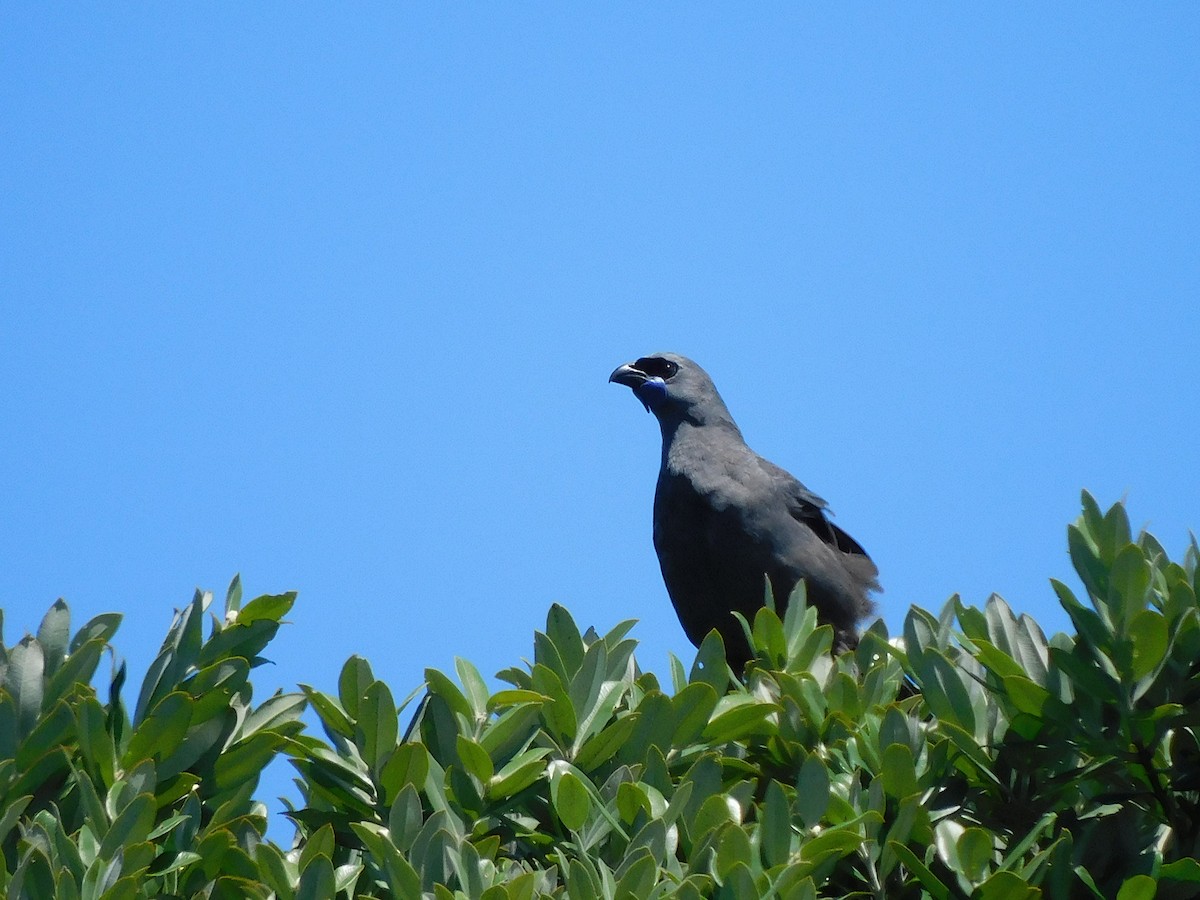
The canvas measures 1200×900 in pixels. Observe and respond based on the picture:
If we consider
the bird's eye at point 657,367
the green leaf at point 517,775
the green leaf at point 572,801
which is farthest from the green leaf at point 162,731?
the bird's eye at point 657,367

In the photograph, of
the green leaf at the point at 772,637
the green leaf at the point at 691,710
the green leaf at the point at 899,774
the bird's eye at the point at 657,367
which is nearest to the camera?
the green leaf at the point at 899,774

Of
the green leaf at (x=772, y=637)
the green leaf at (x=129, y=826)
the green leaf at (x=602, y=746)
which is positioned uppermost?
the green leaf at (x=772, y=637)

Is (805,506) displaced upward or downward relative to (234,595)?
upward

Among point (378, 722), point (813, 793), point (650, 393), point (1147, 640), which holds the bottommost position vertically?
point (813, 793)

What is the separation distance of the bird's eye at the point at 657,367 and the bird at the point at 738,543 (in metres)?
0.38

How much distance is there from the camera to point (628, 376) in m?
7.57

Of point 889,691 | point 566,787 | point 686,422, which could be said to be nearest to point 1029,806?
point 889,691

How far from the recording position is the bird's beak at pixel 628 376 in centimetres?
753

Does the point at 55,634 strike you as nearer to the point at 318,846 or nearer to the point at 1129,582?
the point at 318,846

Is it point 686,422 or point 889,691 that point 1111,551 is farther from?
point 686,422

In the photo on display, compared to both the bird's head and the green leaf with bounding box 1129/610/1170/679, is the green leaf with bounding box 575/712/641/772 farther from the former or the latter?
the bird's head

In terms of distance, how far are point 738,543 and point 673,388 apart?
3.89ft

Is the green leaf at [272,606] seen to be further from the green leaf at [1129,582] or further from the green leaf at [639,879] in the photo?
the green leaf at [1129,582]

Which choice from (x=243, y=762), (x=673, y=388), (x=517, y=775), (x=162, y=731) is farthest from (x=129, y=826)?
(x=673, y=388)
